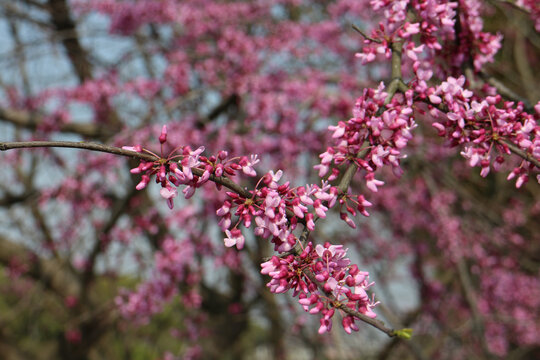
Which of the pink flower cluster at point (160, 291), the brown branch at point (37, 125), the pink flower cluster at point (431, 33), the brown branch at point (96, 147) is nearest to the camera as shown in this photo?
the brown branch at point (96, 147)

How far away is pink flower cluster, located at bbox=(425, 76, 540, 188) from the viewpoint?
70.6 inches

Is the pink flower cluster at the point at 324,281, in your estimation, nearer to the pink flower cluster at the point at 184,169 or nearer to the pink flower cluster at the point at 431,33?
the pink flower cluster at the point at 184,169

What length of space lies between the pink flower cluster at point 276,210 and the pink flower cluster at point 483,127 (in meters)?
0.58

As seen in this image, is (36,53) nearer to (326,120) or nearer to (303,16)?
(326,120)

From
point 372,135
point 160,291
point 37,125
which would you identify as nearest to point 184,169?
point 372,135

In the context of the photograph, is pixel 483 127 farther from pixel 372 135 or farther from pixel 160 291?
pixel 160 291

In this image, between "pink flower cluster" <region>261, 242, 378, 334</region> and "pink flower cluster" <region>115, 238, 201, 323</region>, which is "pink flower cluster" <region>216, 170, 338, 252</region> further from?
"pink flower cluster" <region>115, 238, 201, 323</region>

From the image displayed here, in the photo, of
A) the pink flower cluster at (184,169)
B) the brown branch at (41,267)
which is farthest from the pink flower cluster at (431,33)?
the brown branch at (41,267)

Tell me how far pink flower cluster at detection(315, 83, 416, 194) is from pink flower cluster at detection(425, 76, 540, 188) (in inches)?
6.4

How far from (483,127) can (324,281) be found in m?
0.88

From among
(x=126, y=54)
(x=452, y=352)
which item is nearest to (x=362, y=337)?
(x=452, y=352)

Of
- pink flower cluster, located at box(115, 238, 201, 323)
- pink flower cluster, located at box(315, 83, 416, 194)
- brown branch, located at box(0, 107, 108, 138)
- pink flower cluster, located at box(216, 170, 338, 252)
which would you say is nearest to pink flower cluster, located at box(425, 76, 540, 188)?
pink flower cluster, located at box(315, 83, 416, 194)

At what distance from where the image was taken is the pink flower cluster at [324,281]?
152 centimetres

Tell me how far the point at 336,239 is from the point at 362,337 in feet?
7.41
